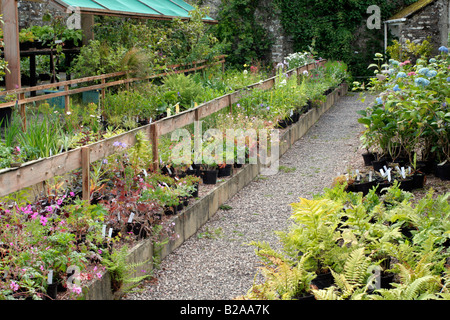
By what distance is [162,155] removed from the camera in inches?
234

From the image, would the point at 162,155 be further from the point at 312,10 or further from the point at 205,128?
the point at 312,10

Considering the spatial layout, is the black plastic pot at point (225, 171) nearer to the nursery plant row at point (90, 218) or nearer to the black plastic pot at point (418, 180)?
the nursery plant row at point (90, 218)

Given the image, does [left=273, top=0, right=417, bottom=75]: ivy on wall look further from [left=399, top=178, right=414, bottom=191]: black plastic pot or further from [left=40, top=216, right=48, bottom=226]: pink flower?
[left=40, top=216, right=48, bottom=226]: pink flower

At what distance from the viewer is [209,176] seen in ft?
20.4

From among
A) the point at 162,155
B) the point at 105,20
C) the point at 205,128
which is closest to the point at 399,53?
the point at 105,20

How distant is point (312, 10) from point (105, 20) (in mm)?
8288

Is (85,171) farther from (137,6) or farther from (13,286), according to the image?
(137,6)

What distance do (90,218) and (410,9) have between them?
1507 cm

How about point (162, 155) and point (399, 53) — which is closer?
point (162, 155)

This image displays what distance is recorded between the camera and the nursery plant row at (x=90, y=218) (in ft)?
11.0

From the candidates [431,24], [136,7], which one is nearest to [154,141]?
[136,7]

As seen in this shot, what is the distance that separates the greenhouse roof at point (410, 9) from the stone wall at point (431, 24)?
11 cm

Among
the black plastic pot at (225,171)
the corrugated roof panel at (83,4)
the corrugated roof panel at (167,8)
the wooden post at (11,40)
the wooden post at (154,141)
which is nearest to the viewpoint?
the wooden post at (154,141)

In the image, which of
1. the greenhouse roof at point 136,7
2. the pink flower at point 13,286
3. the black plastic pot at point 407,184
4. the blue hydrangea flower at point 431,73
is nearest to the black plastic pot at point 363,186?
the black plastic pot at point 407,184
